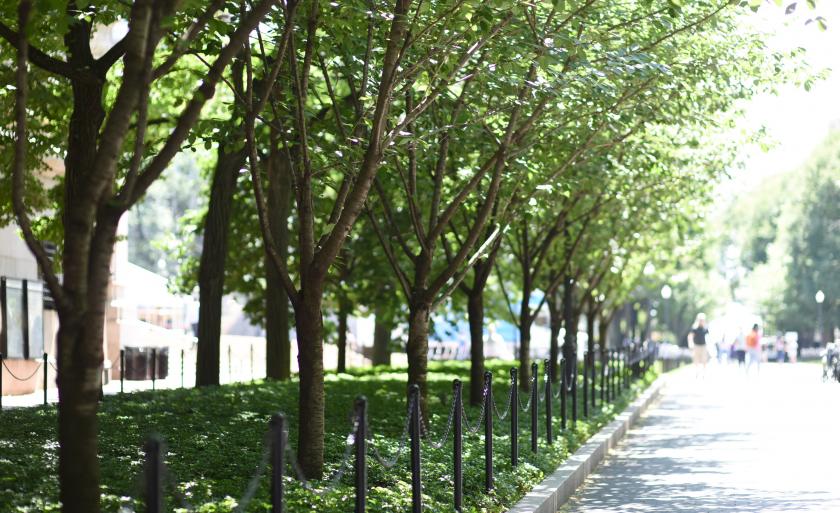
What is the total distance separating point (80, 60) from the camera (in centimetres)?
1562

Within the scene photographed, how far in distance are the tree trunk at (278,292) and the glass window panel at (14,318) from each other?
5765 millimetres

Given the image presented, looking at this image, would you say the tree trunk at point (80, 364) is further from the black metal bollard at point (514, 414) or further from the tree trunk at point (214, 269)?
the tree trunk at point (214, 269)

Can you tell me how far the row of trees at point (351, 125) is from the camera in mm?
7551

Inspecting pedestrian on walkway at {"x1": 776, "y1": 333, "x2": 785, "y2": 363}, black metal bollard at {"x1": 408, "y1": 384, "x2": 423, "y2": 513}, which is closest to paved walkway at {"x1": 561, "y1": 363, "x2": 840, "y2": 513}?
black metal bollard at {"x1": 408, "y1": 384, "x2": 423, "y2": 513}

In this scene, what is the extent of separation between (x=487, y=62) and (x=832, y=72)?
5247 mm

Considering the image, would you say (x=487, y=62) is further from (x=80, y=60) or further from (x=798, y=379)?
(x=798, y=379)

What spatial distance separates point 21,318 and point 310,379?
19.8 metres

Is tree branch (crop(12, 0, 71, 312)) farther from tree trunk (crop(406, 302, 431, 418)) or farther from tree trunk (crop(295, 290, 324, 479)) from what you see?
tree trunk (crop(406, 302, 431, 418))

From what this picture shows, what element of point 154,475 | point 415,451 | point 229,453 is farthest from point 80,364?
point 229,453

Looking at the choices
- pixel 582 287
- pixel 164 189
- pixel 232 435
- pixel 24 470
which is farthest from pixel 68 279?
pixel 164 189

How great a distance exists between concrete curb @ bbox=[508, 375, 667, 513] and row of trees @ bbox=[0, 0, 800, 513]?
5.85 ft

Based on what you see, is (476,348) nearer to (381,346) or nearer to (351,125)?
(351,125)

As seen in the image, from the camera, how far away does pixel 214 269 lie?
24625 millimetres

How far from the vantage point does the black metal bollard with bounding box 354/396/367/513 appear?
26.4ft
